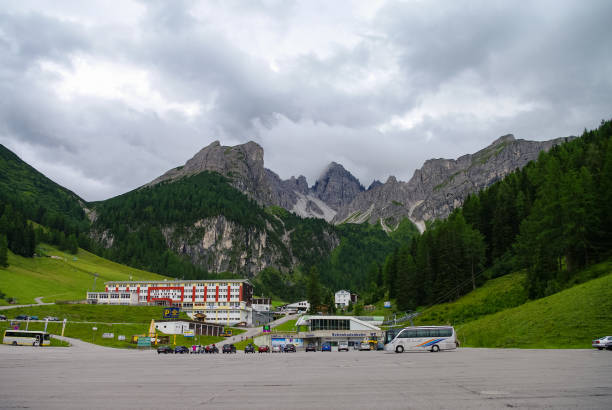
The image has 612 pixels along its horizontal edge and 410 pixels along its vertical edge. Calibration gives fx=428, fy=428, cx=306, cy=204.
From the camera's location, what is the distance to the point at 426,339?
4441cm

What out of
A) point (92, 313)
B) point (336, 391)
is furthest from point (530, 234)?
point (92, 313)

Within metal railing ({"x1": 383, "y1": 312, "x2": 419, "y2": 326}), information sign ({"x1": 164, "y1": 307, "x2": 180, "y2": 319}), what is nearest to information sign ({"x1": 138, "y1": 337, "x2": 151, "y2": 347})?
information sign ({"x1": 164, "y1": 307, "x2": 180, "y2": 319})

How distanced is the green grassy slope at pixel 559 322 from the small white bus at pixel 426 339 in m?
7.83

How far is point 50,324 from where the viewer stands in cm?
9469

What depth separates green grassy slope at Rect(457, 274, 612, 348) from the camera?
4081 centimetres

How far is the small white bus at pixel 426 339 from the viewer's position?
43.2 metres

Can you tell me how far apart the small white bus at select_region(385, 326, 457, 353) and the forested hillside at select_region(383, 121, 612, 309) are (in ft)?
78.0

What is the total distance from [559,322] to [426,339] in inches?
546

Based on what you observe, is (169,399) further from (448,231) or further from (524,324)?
(448,231)

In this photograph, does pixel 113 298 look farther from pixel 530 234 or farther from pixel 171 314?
pixel 530 234

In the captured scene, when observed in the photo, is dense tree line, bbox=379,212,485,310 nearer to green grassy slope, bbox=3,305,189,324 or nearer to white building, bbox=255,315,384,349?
white building, bbox=255,315,384,349

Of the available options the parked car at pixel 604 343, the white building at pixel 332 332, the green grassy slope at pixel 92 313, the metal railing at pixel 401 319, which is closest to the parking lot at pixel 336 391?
the parked car at pixel 604 343

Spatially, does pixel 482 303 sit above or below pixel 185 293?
below

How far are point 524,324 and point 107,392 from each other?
46.2m
